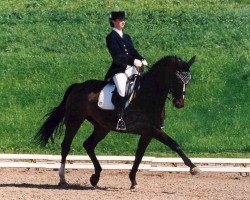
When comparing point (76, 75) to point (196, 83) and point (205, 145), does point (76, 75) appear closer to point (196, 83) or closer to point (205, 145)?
point (196, 83)

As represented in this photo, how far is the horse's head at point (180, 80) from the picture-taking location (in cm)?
1247

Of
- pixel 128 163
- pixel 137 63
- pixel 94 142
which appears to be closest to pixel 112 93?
pixel 137 63

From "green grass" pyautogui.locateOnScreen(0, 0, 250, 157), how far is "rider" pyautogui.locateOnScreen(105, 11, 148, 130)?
6772 millimetres

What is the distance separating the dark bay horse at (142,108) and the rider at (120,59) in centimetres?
16

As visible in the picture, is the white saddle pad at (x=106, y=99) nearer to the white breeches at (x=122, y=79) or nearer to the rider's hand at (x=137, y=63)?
the white breeches at (x=122, y=79)

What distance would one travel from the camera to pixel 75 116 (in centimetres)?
1378

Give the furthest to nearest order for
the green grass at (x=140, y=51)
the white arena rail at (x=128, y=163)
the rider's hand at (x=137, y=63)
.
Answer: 1. the green grass at (x=140, y=51)
2. the white arena rail at (x=128, y=163)
3. the rider's hand at (x=137, y=63)

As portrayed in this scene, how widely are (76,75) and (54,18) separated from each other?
20.2 ft

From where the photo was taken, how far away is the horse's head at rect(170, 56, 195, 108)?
12469 millimetres

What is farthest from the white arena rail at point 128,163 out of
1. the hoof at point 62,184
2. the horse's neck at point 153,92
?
the horse's neck at point 153,92

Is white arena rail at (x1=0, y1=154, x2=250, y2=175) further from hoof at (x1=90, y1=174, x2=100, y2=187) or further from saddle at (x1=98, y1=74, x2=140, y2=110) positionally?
saddle at (x1=98, y1=74, x2=140, y2=110)

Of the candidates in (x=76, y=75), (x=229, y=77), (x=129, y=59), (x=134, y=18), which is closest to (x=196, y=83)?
(x=229, y=77)

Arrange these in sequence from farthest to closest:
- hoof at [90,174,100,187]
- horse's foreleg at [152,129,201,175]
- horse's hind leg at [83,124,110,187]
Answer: horse's hind leg at [83,124,110,187]
hoof at [90,174,100,187]
horse's foreleg at [152,129,201,175]

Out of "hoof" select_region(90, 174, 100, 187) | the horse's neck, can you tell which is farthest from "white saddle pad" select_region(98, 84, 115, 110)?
"hoof" select_region(90, 174, 100, 187)
